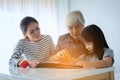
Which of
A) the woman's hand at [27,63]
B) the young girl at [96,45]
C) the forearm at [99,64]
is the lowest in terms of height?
the woman's hand at [27,63]

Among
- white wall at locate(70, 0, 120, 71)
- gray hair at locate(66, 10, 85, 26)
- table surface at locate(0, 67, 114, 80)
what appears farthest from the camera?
white wall at locate(70, 0, 120, 71)

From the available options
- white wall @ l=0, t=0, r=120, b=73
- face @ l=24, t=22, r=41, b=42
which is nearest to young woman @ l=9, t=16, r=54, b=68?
face @ l=24, t=22, r=41, b=42

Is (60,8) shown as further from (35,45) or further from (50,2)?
(35,45)

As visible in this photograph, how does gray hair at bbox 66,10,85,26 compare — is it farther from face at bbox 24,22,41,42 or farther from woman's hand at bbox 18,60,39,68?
woman's hand at bbox 18,60,39,68

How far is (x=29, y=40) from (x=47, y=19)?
2.10m

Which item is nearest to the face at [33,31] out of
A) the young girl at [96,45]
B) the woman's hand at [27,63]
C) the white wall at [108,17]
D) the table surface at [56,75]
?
the woman's hand at [27,63]

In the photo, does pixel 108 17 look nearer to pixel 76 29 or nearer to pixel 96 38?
pixel 76 29

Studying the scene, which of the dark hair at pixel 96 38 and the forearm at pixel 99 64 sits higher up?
the dark hair at pixel 96 38

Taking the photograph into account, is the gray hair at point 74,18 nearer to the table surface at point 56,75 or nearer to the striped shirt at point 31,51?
the striped shirt at point 31,51

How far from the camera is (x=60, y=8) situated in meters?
4.13

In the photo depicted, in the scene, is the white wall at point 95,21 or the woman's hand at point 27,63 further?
the white wall at point 95,21

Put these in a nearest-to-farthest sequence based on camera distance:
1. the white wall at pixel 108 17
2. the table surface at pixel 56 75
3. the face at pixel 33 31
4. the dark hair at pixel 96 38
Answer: the table surface at pixel 56 75, the dark hair at pixel 96 38, the face at pixel 33 31, the white wall at pixel 108 17

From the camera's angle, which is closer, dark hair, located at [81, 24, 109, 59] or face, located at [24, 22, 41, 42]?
dark hair, located at [81, 24, 109, 59]

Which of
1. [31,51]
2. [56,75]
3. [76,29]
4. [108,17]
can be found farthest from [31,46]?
[108,17]
